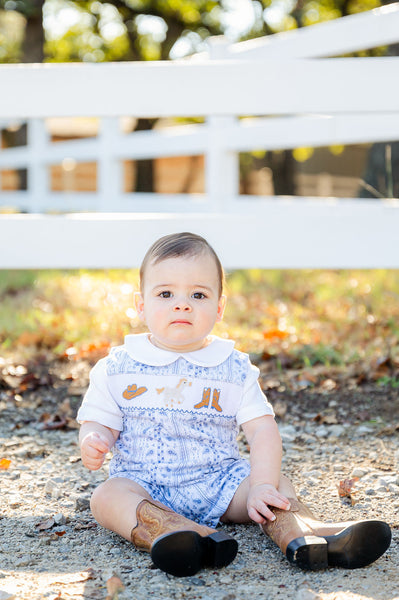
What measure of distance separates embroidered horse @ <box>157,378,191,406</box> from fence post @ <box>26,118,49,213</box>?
797cm

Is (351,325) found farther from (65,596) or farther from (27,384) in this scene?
(65,596)

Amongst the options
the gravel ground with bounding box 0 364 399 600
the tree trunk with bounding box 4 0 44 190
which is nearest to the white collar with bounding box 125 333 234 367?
the gravel ground with bounding box 0 364 399 600

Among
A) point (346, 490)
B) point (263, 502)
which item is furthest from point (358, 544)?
point (346, 490)

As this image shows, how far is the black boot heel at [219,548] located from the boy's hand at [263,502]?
6.2 inches

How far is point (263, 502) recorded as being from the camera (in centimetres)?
216

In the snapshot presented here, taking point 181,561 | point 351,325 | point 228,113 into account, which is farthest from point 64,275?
point 181,561

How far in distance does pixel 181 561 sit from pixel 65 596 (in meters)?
0.31

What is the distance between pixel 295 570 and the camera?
2.03 meters

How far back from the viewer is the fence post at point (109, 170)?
7.86 m

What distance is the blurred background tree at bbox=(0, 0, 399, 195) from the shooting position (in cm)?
1838

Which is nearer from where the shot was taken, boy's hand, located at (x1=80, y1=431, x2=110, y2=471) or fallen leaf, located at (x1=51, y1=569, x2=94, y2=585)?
fallen leaf, located at (x1=51, y1=569, x2=94, y2=585)

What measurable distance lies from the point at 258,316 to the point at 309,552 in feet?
11.8

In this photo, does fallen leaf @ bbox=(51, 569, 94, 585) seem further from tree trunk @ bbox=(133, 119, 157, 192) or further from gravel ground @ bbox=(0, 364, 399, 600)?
tree trunk @ bbox=(133, 119, 157, 192)

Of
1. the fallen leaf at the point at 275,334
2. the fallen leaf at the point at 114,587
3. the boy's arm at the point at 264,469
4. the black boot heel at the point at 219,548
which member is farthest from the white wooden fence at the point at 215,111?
the fallen leaf at the point at 114,587
